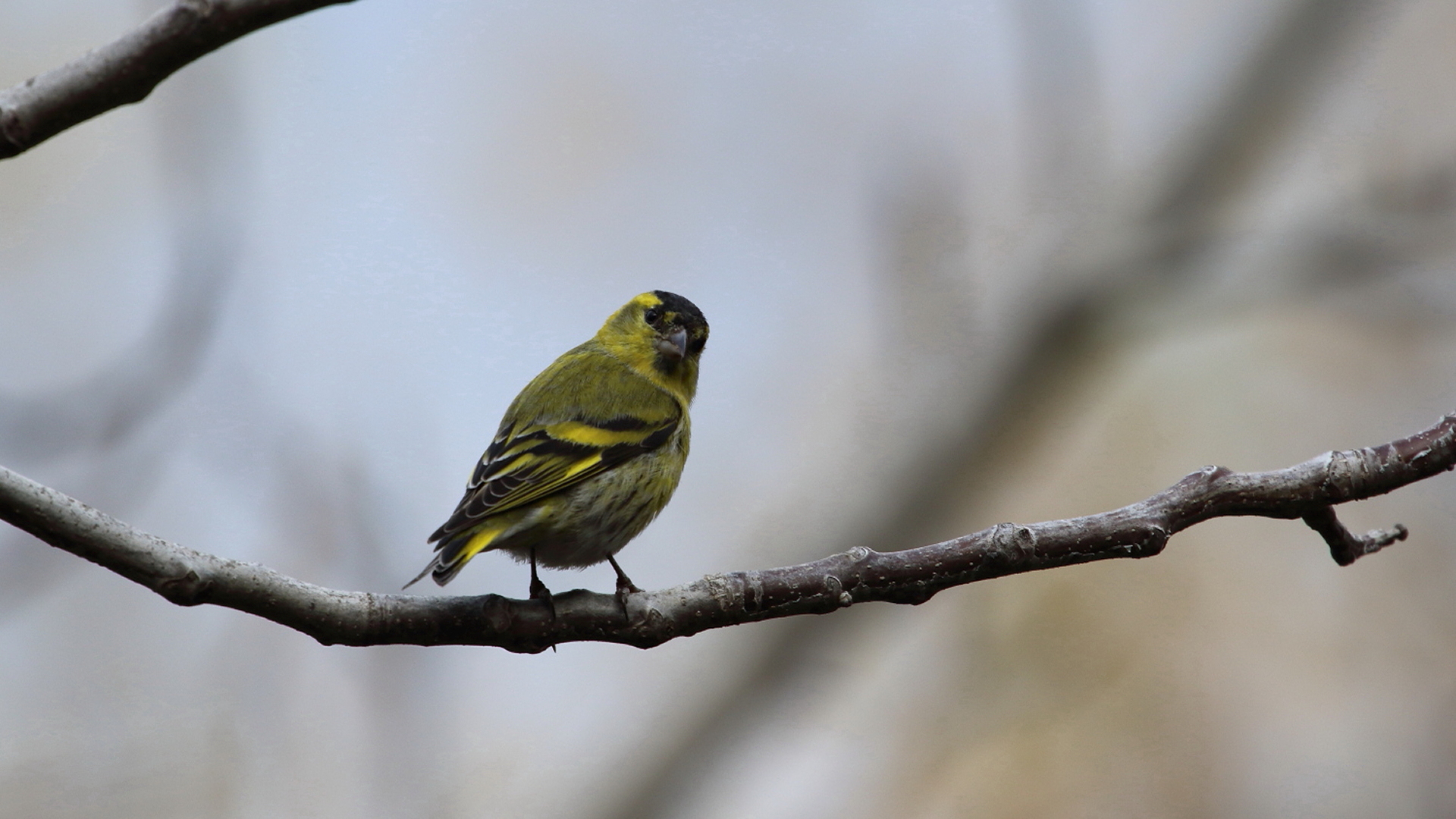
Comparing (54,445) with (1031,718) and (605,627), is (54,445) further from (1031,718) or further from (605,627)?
(1031,718)

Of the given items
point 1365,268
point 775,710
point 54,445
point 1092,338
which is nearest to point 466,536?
point 54,445

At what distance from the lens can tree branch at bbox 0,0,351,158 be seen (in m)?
2.38

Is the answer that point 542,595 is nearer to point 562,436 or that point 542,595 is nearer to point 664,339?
point 562,436

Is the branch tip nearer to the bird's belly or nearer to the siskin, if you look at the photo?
the siskin

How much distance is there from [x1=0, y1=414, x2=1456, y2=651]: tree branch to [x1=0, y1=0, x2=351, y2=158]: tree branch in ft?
4.76

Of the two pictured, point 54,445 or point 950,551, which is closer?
point 950,551

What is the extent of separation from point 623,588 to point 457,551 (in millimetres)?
693

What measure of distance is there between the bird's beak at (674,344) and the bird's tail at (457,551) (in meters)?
2.01

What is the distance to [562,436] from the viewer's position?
5.39m

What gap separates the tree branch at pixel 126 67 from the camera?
238 centimetres

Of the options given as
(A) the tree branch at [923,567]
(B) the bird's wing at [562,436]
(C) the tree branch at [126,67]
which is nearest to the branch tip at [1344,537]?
(A) the tree branch at [923,567]

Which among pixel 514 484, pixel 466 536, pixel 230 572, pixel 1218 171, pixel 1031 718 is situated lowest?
pixel 230 572

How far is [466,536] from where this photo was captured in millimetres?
4621

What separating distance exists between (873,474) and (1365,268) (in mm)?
4029
